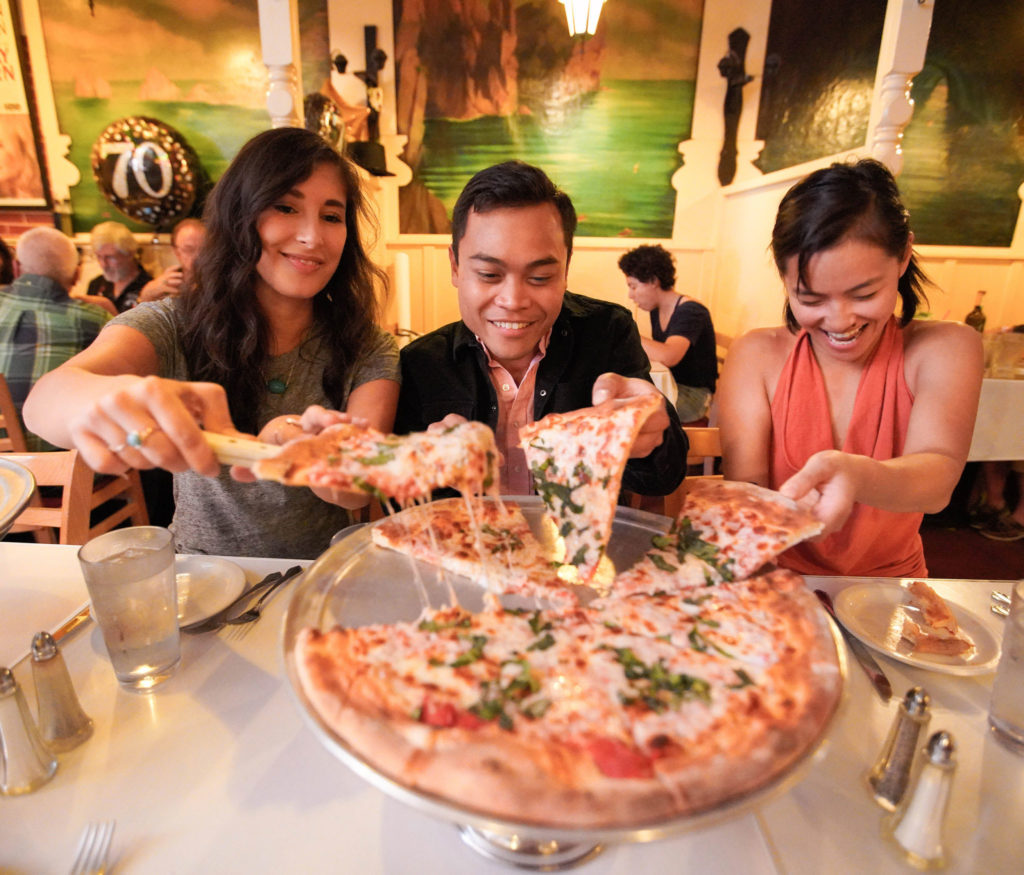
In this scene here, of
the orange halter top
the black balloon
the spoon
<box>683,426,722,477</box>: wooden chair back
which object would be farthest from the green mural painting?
the spoon

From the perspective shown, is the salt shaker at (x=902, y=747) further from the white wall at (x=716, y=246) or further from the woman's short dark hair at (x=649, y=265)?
the white wall at (x=716, y=246)

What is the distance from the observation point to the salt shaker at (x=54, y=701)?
87 cm

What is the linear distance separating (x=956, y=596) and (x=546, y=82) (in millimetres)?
5668

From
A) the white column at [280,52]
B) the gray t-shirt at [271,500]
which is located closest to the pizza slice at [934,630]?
the gray t-shirt at [271,500]

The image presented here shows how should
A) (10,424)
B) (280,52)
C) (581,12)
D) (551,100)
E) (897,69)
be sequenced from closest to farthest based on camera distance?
(280,52) < (897,69) < (10,424) < (581,12) < (551,100)

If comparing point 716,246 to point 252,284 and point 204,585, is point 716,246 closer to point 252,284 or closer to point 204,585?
point 252,284

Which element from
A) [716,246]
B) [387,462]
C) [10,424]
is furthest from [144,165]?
[387,462]

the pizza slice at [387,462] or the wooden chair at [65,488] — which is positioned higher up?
the pizza slice at [387,462]

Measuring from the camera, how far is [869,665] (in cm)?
106

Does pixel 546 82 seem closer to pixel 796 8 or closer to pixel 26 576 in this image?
pixel 796 8

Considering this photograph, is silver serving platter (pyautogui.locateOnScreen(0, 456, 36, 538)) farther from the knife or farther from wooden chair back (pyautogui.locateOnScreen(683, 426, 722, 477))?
wooden chair back (pyautogui.locateOnScreen(683, 426, 722, 477))

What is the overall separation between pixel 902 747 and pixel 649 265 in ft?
13.5

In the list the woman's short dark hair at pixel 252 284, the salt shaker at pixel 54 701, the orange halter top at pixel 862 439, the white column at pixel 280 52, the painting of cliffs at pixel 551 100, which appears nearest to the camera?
the salt shaker at pixel 54 701

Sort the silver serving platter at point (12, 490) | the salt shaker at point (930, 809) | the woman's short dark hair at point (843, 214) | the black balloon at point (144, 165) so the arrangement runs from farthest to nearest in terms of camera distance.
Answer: the black balloon at point (144, 165)
the woman's short dark hair at point (843, 214)
the silver serving platter at point (12, 490)
the salt shaker at point (930, 809)
